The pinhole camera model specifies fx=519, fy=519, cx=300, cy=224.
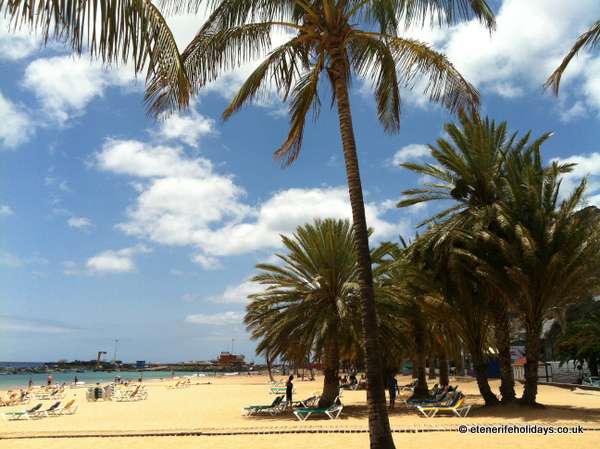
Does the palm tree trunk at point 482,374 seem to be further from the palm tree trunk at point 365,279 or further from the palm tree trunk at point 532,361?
the palm tree trunk at point 365,279

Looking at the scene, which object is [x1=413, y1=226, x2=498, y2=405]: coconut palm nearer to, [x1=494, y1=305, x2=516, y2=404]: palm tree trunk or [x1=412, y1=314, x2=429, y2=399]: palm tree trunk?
[x1=494, y1=305, x2=516, y2=404]: palm tree trunk

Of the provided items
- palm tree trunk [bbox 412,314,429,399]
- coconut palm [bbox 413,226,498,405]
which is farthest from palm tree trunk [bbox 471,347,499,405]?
palm tree trunk [bbox 412,314,429,399]

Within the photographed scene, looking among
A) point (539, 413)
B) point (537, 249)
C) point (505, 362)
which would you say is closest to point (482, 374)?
point (505, 362)

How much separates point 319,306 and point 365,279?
37.0 feet

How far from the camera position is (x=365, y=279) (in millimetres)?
8750

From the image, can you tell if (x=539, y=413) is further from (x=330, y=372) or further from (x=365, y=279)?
(x=365, y=279)

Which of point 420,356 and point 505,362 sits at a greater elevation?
point 420,356

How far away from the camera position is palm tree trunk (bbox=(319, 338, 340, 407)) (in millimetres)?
19109

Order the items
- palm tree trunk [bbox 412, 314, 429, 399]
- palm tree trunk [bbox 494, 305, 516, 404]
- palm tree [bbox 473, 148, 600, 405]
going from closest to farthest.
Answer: palm tree [bbox 473, 148, 600, 405], palm tree trunk [bbox 494, 305, 516, 404], palm tree trunk [bbox 412, 314, 429, 399]

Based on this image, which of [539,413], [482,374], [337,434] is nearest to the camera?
[337,434]

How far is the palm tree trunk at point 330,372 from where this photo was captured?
19109 millimetres

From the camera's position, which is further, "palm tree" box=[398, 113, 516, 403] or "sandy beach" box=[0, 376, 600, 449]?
"palm tree" box=[398, 113, 516, 403]

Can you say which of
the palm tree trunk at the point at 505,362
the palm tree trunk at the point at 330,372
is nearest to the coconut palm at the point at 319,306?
the palm tree trunk at the point at 330,372

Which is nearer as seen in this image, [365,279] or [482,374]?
[365,279]
